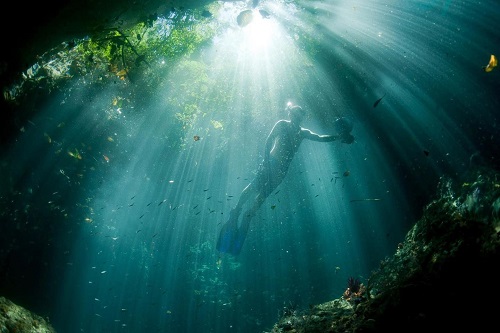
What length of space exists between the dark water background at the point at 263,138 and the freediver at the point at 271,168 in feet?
5.61

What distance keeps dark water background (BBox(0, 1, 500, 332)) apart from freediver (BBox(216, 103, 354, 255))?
5.61 feet

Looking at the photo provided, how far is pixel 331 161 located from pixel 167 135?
18406mm

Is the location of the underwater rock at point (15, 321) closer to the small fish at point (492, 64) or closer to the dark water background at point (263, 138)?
the dark water background at point (263, 138)

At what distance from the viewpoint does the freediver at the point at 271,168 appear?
11.1 m

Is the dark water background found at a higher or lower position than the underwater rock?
higher

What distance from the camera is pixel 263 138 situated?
23.8 m

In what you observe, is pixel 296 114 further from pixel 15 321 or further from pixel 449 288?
pixel 15 321

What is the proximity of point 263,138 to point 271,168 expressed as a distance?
12132 millimetres

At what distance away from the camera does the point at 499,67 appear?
1082 centimetres

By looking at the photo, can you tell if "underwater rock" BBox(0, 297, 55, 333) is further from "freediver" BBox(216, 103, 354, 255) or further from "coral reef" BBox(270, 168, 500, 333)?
"coral reef" BBox(270, 168, 500, 333)

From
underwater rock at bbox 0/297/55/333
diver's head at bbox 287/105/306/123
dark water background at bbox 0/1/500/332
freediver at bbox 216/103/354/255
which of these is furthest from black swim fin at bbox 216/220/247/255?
underwater rock at bbox 0/297/55/333

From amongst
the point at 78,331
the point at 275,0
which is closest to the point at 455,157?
the point at 275,0

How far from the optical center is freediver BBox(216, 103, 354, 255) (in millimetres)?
11102

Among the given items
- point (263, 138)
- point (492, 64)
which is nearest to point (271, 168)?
point (492, 64)
